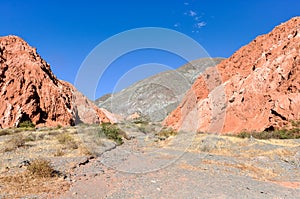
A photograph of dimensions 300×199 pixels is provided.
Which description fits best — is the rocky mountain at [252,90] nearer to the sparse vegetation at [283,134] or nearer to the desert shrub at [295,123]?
the desert shrub at [295,123]

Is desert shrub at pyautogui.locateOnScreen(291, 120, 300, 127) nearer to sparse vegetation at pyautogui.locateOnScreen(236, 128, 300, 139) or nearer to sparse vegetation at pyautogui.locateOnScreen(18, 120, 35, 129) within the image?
sparse vegetation at pyautogui.locateOnScreen(236, 128, 300, 139)

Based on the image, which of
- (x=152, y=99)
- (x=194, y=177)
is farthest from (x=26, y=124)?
(x=194, y=177)

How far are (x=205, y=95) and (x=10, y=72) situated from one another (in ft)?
94.9

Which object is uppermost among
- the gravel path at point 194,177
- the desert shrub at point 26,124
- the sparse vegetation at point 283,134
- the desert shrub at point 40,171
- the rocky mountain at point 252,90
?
the rocky mountain at point 252,90

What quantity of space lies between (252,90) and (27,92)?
30.2m

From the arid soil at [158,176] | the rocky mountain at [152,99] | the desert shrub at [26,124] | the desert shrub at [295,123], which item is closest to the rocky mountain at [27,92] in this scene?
the desert shrub at [26,124]

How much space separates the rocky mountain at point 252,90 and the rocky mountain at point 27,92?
1835 cm

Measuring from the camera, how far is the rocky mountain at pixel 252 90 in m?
25.6

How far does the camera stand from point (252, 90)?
3053 centimetres

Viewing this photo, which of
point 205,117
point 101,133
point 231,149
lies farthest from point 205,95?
point 231,149

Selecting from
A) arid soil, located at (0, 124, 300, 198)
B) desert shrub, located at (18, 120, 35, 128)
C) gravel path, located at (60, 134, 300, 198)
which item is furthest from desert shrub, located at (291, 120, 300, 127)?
desert shrub, located at (18, 120, 35, 128)

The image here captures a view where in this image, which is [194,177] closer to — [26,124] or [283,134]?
[283,134]

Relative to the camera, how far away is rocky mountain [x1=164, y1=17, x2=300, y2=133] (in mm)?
25609

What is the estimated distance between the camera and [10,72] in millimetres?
Result: 36750
